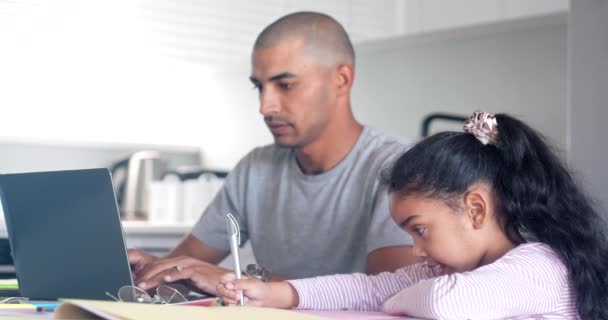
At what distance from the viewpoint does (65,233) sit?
1286mm

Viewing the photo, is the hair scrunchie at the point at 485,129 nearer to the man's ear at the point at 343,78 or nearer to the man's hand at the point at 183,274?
the man's hand at the point at 183,274

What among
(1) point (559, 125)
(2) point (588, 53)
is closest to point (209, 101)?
(1) point (559, 125)

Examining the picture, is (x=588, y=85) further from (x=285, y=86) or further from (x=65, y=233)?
(x=65, y=233)

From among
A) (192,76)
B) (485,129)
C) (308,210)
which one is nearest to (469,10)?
(192,76)

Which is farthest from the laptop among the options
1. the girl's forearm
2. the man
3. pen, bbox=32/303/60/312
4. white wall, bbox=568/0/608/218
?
white wall, bbox=568/0/608/218

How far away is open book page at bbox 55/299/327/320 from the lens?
90cm

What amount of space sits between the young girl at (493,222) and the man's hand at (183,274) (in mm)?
198

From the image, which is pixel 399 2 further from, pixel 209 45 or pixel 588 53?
pixel 588 53

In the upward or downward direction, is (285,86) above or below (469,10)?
below

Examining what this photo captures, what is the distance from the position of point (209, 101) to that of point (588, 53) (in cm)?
243

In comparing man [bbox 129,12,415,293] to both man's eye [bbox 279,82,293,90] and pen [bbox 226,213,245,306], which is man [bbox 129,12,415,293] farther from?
pen [bbox 226,213,245,306]

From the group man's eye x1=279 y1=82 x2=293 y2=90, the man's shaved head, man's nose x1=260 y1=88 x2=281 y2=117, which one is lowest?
man's nose x1=260 y1=88 x2=281 y2=117

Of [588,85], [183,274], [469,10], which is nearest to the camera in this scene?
[183,274]

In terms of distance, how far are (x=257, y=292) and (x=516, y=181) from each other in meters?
0.38
